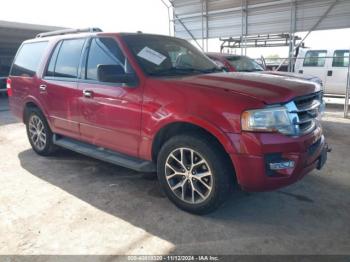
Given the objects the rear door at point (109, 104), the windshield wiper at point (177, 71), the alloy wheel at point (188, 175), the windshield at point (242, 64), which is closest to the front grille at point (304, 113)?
the alloy wheel at point (188, 175)

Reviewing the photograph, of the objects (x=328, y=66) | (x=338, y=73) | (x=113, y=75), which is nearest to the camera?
(x=113, y=75)

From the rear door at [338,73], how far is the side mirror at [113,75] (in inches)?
379

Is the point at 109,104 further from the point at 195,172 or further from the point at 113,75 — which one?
the point at 195,172

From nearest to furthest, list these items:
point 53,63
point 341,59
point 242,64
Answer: point 53,63 < point 242,64 < point 341,59

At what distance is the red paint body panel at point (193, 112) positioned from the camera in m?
2.77

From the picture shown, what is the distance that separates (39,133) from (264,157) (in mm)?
3834

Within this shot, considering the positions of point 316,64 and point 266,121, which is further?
point 316,64

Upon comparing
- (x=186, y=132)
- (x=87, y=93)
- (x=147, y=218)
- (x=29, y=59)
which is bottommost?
(x=147, y=218)

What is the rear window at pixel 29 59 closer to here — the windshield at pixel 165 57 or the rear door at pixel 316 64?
the windshield at pixel 165 57

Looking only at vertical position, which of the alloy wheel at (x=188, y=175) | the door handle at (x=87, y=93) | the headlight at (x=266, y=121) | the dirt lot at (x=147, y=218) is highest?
the door handle at (x=87, y=93)

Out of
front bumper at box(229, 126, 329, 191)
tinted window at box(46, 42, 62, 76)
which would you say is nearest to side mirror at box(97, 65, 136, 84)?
front bumper at box(229, 126, 329, 191)

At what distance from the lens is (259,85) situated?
10.0 ft

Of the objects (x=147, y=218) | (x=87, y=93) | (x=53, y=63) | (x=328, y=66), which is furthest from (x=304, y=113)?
(x=328, y=66)

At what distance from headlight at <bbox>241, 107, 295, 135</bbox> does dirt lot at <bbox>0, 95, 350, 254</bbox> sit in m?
0.95
